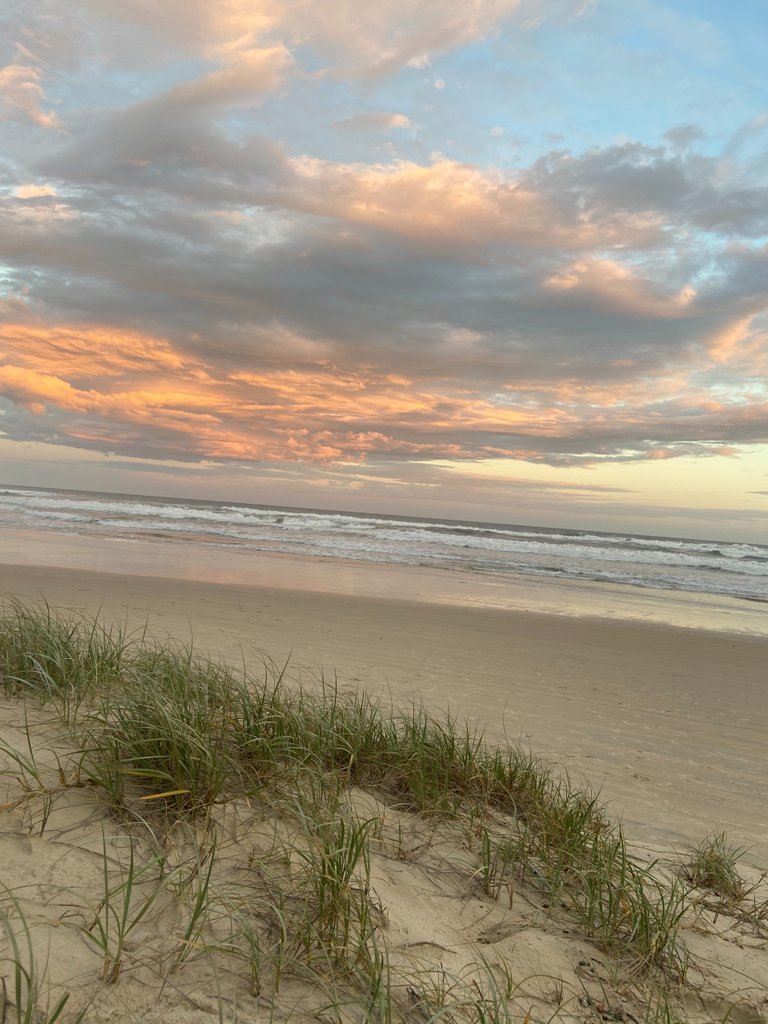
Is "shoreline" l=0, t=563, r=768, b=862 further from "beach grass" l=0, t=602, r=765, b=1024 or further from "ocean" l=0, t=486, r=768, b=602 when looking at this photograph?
"ocean" l=0, t=486, r=768, b=602

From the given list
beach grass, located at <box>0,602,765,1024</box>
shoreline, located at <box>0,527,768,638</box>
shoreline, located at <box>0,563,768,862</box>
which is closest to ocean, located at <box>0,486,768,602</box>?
shoreline, located at <box>0,527,768,638</box>

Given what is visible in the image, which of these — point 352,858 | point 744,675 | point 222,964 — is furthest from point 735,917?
point 744,675

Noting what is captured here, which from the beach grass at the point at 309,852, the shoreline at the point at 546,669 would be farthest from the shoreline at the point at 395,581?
the beach grass at the point at 309,852

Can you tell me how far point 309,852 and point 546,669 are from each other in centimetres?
630

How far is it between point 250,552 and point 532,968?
66.9 ft

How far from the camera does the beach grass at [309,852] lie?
1855 millimetres

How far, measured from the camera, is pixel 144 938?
189 cm

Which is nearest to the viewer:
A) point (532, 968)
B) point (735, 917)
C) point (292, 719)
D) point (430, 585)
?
point (532, 968)

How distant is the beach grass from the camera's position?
1.86 meters

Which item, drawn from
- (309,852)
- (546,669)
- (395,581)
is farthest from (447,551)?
(309,852)

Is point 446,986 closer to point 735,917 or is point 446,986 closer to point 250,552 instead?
point 735,917

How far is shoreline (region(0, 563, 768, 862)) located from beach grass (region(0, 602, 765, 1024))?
3.98 ft

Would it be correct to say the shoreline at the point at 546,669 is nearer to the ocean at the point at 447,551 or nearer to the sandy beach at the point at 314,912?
the sandy beach at the point at 314,912

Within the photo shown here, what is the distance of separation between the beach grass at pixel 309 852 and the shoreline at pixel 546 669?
1.21 m
